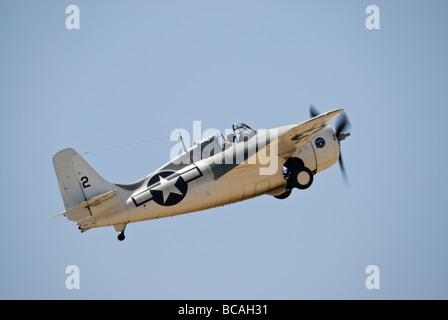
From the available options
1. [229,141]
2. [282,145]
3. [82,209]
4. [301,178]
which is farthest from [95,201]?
[301,178]

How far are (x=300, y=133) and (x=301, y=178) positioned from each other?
4.89 ft

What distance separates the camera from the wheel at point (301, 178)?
2059 centimetres

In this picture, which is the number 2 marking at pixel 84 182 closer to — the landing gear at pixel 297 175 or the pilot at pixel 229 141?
the pilot at pixel 229 141

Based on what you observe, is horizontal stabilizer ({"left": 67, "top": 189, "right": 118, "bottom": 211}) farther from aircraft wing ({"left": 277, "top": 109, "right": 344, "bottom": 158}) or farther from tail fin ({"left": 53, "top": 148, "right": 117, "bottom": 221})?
aircraft wing ({"left": 277, "top": 109, "right": 344, "bottom": 158})

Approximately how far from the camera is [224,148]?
2009 cm

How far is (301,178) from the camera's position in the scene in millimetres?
20641

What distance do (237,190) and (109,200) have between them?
12.4ft

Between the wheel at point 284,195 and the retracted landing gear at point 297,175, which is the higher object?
the retracted landing gear at point 297,175

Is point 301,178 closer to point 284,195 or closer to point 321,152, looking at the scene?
point 321,152

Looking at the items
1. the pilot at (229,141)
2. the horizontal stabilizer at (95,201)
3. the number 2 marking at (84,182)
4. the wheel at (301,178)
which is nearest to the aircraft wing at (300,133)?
the wheel at (301,178)

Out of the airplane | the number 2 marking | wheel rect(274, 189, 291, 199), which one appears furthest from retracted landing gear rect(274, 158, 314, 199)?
the number 2 marking

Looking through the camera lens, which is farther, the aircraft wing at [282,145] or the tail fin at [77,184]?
the aircraft wing at [282,145]

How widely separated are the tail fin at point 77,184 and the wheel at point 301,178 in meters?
5.48
